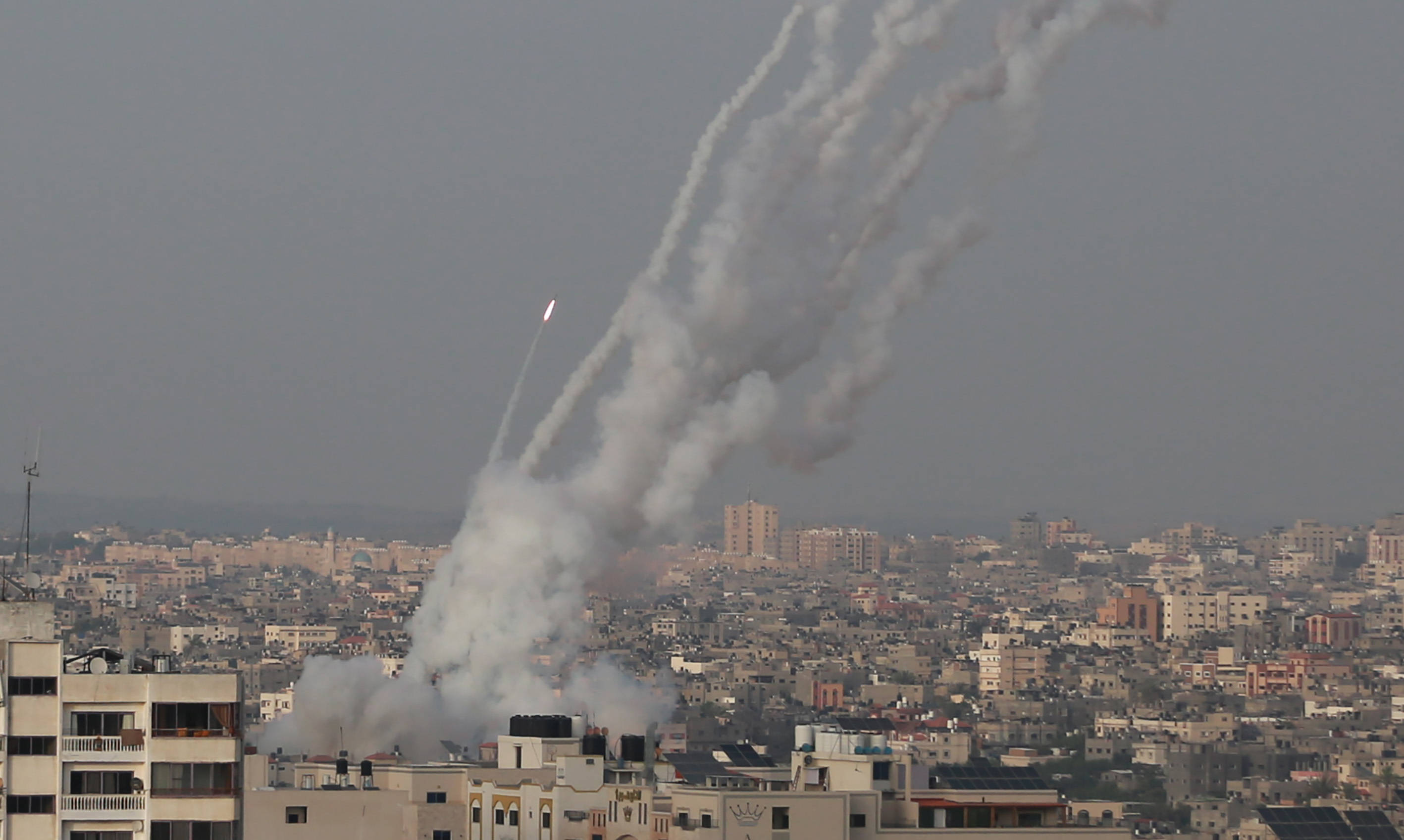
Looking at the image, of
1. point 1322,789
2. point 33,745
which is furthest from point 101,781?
point 1322,789

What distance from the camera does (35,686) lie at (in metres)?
29.5

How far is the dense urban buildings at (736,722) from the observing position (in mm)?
29500

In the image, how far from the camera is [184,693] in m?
29.5

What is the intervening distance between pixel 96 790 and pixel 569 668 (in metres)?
48.2

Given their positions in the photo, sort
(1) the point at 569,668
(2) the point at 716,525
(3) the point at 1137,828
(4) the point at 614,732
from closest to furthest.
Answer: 1. (4) the point at 614,732
2. (1) the point at 569,668
3. (3) the point at 1137,828
4. (2) the point at 716,525

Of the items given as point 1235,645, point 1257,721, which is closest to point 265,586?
point 1235,645

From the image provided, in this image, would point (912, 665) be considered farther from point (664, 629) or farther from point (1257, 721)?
point (1257, 721)

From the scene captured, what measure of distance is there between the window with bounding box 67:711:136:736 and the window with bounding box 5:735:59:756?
278 millimetres

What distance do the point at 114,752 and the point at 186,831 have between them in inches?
41.2

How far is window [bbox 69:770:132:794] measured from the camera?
29.2m

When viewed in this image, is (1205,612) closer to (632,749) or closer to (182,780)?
(632,749)

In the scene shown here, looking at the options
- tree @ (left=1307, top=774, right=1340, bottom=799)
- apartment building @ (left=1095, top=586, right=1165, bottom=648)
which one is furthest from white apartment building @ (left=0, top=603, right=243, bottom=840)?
apartment building @ (left=1095, top=586, right=1165, bottom=648)

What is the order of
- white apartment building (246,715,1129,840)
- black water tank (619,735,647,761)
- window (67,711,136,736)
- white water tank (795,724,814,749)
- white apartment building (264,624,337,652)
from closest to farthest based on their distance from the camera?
window (67,711,136,736), white apartment building (246,715,1129,840), white water tank (795,724,814,749), black water tank (619,735,647,761), white apartment building (264,624,337,652)

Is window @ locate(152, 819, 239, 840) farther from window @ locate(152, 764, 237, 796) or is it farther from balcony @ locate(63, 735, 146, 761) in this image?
balcony @ locate(63, 735, 146, 761)
